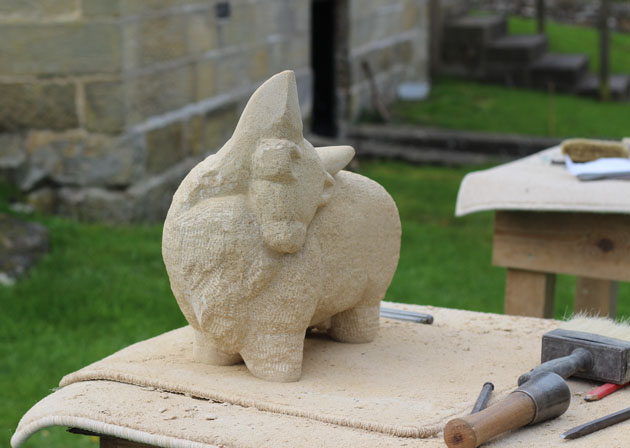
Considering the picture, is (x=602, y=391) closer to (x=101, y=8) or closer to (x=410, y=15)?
(x=101, y=8)

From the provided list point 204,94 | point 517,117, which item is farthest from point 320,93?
point 204,94

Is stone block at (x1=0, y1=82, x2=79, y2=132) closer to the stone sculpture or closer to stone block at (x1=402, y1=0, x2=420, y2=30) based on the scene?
the stone sculpture

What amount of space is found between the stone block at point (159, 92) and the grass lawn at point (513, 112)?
334cm

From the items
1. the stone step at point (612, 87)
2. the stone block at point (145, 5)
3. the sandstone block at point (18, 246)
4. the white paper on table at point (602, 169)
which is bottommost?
the stone step at point (612, 87)

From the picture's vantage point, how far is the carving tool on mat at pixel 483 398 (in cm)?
A: 159

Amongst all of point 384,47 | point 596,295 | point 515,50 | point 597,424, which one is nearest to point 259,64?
point 384,47

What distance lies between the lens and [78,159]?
445 cm

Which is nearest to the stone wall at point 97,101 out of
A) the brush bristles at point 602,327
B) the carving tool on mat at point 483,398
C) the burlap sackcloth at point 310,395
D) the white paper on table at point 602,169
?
the white paper on table at point 602,169

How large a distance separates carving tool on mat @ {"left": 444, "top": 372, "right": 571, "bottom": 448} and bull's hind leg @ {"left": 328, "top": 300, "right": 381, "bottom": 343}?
0.48m

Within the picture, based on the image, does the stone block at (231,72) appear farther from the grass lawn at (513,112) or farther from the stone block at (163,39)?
the grass lawn at (513,112)

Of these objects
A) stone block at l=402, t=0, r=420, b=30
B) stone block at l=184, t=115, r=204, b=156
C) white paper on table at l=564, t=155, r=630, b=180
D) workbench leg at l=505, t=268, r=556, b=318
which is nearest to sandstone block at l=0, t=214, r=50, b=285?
stone block at l=184, t=115, r=204, b=156

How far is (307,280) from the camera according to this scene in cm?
174

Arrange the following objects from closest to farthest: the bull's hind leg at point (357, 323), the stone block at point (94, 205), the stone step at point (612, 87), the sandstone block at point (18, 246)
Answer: the bull's hind leg at point (357, 323) → the sandstone block at point (18, 246) → the stone block at point (94, 205) → the stone step at point (612, 87)

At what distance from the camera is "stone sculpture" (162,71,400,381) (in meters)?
1.68
